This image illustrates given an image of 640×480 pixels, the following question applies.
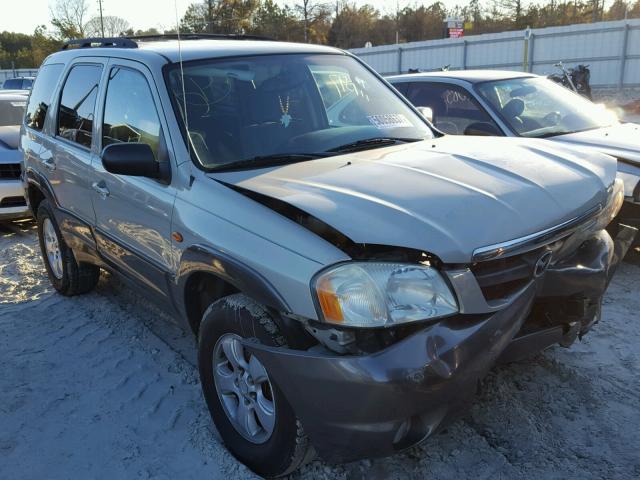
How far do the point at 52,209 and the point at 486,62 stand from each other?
23.8 metres

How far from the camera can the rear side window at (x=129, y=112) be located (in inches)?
127

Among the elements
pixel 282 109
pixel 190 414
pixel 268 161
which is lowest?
pixel 190 414

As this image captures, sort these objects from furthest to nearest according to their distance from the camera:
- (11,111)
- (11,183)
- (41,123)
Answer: (11,111)
(11,183)
(41,123)

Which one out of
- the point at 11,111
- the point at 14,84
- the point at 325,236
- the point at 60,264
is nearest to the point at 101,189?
the point at 60,264

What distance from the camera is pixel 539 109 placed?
5.95 metres

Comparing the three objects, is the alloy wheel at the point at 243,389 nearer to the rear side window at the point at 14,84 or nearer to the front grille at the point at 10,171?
the front grille at the point at 10,171

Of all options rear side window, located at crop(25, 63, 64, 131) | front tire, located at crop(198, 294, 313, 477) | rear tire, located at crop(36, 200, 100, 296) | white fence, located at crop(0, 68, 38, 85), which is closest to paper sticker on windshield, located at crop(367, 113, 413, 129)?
front tire, located at crop(198, 294, 313, 477)

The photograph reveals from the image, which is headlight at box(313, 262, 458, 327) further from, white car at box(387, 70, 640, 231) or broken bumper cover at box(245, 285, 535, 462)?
white car at box(387, 70, 640, 231)

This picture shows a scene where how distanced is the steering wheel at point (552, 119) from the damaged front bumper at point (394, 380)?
3.87 metres

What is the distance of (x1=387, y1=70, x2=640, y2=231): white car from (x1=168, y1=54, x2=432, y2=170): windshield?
67.3 inches

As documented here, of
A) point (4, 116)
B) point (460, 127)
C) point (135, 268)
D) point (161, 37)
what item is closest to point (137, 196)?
point (135, 268)

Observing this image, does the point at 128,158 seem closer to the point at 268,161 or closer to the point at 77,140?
the point at 268,161

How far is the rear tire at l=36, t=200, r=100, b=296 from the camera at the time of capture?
4.84 m

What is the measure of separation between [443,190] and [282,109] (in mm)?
1271
